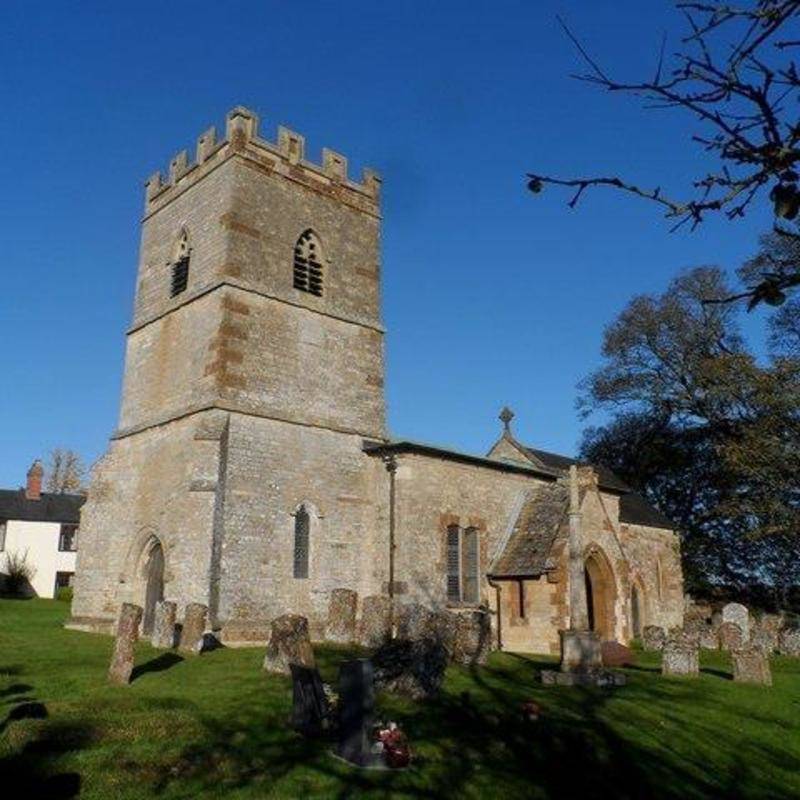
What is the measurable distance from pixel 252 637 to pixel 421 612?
4443 mm

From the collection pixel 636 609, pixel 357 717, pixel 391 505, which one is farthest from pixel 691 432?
pixel 357 717

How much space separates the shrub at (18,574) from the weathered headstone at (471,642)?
34.9 meters

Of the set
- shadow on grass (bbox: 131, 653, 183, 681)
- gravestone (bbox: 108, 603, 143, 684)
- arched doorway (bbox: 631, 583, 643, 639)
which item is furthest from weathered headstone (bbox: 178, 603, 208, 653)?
arched doorway (bbox: 631, 583, 643, 639)

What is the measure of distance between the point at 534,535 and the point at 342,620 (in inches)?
275

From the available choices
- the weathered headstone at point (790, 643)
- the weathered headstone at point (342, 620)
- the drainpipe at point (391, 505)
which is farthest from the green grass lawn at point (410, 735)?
the weathered headstone at point (790, 643)

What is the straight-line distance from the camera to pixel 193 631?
630 inches

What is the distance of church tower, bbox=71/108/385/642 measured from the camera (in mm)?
18656

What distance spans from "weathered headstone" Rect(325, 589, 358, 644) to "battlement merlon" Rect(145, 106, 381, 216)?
44.2ft

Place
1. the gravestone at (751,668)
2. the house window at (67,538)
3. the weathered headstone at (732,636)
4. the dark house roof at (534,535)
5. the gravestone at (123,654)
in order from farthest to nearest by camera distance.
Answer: the house window at (67,538) → the dark house roof at (534,535) → the weathered headstone at (732,636) → the gravestone at (751,668) → the gravestone at (123,654)

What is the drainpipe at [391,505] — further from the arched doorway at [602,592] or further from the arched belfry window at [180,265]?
the arched belfry window at [180,265]

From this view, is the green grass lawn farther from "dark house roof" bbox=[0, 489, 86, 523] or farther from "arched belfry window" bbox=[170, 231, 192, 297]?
"dark house roof" bbox=[0, 489, 86, 523]

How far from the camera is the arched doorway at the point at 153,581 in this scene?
777 inches

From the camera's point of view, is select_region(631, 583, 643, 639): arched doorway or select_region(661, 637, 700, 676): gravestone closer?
select_region(661, 637, 700, 676): gravestone

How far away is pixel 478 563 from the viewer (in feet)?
72.1
